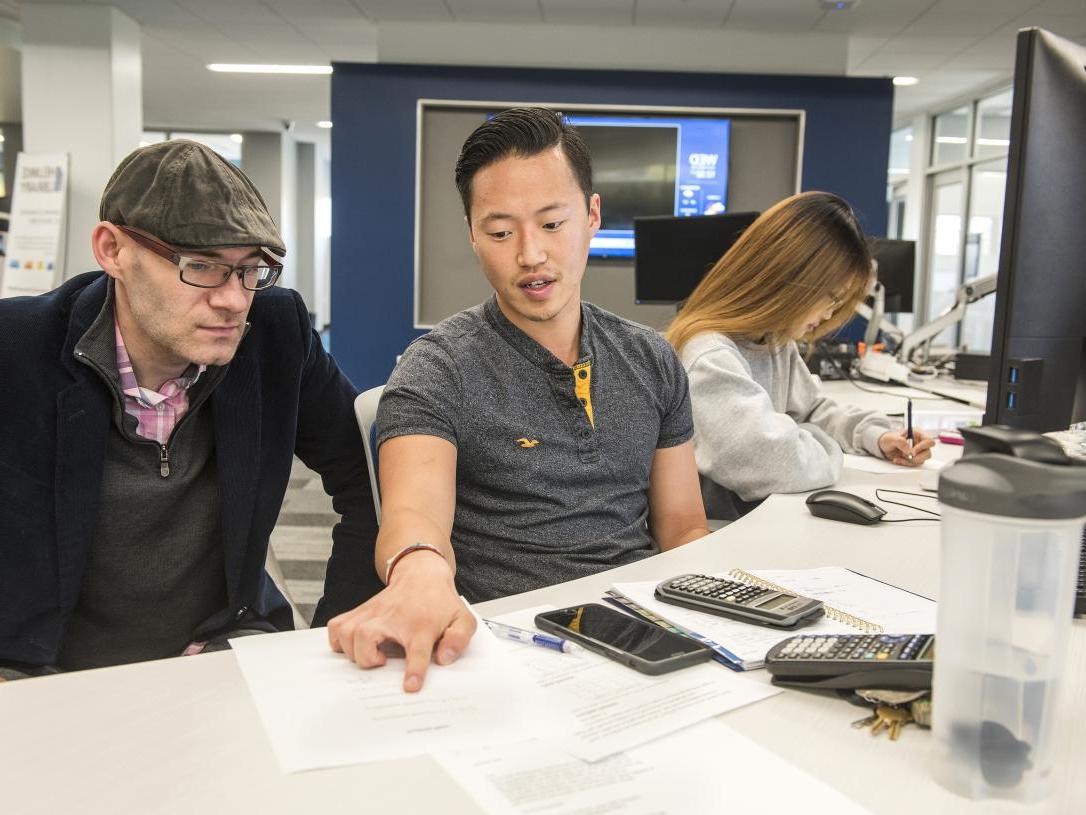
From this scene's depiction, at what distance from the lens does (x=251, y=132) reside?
1099 cm

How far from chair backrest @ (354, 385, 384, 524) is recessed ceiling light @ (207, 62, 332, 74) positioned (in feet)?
22.3

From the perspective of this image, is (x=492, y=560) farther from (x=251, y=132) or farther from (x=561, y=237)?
(x=251, y=132)

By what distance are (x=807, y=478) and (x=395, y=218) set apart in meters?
4.83

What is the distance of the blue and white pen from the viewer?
34.3 inches

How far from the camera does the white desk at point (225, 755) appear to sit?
2.03 feet

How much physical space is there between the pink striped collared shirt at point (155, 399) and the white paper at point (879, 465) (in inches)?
51.9

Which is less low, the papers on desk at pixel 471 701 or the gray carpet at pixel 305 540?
the papers on desk at pixel 471 701

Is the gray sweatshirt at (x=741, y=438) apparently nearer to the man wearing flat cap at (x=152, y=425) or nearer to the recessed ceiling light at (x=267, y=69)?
the man wearing flat cap at (x=152, y=425)

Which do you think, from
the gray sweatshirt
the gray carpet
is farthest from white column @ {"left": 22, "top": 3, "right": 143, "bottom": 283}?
the gray sweatshirt

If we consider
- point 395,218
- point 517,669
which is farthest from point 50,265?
point 517,669

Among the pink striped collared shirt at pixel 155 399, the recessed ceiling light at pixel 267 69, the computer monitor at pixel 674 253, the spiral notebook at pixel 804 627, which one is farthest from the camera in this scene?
the recessed ceiling light at pixel 267 69

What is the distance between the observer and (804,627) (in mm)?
942

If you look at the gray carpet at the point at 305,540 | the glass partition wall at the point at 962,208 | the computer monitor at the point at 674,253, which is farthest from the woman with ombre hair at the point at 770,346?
the glass partition wall at the point at 962,208

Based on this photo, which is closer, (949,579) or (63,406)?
(949,579)
